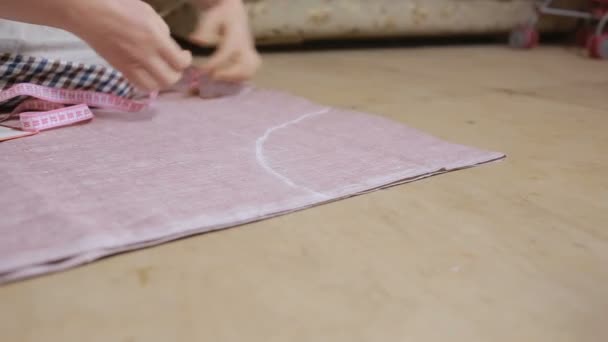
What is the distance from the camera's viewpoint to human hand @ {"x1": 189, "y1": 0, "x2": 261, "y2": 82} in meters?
0.93

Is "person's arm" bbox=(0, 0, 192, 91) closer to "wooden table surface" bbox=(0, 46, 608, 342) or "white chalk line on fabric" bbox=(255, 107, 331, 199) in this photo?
"white chalk line on fabric" bbox=(255, 107, 331, 199)

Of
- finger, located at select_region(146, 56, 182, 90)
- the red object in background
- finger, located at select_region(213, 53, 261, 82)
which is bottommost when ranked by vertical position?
the red object in background

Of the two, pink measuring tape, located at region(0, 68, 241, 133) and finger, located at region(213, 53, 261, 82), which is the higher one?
finger, located at region(213, 53, 261, 82)

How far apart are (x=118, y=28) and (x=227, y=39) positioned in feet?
1.05

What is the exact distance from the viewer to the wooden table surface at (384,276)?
0.40m

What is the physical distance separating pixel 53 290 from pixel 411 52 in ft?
5.48

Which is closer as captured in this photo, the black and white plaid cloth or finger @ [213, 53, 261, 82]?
the black and white plaid cloth

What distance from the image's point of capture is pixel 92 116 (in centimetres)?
→ 85

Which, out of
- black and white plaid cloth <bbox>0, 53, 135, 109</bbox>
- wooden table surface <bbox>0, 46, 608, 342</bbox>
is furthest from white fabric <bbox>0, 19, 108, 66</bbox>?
wooden table surface <bbox>0, 46, 608, 342</bbox>

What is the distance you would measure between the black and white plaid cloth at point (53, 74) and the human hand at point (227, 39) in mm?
153

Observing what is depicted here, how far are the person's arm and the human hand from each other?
0.84 ft

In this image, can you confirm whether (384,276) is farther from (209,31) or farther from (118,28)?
(209,31)

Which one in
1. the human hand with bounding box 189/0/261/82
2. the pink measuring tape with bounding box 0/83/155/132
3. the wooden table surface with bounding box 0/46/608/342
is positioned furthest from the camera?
the human hand with bounding box 189/0/261/82

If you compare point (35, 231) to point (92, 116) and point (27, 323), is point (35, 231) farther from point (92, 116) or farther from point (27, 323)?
point (92, 116)
